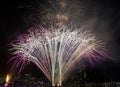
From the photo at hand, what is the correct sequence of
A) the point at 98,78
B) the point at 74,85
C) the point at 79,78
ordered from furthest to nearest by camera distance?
the point at 98,78, the point at 79,78, the point at 74,85

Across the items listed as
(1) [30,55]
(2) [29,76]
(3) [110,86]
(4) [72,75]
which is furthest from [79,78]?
(1) [30,55]

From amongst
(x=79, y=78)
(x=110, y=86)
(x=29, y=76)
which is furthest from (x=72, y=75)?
(x=110, y=86)

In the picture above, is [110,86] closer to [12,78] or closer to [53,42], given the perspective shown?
[53,42]

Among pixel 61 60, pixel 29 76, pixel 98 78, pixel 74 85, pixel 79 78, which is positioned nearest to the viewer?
pixel 61 60

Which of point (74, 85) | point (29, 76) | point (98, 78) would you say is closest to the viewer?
point (74, 85)

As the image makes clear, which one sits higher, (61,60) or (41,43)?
(41,43)

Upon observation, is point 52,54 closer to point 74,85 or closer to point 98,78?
point 74,85

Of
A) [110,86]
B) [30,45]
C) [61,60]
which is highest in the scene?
[30,45]

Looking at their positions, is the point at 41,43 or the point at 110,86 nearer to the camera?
the point at 41,43

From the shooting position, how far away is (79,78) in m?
49.3

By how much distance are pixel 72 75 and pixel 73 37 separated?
28.8 metres

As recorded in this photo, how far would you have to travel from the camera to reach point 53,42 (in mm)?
22938

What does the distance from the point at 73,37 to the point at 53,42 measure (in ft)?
7.29

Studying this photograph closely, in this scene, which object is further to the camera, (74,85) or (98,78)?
(98,78)
